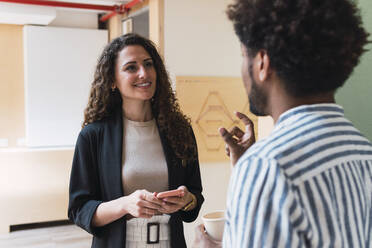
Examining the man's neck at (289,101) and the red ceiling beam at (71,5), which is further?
the red ceiling beam at (71,5)

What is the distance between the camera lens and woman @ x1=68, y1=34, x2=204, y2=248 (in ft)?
5.57

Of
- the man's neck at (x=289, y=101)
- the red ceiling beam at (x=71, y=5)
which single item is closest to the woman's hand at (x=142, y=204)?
the man's neck at (x=289, y=101)

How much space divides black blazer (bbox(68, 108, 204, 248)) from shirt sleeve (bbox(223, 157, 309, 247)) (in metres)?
1.08

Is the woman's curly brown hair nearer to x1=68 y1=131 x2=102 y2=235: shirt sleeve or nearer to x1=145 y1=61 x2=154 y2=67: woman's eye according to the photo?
x1=145 y1=61 x2=154 y2=67: woman's eye

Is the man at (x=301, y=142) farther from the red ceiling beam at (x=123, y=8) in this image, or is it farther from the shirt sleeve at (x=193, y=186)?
the red ceiling beam at (x=123, y=8)

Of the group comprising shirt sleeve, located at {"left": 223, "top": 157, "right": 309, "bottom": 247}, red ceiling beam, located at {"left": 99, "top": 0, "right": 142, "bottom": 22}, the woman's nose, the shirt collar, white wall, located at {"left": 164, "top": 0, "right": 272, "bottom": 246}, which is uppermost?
red ceiling beam, located at {"left": 99, "top": 0, "right": 142, "bottom": 22}

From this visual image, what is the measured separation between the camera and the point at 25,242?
4.72m

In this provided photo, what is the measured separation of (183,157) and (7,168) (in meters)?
3.87

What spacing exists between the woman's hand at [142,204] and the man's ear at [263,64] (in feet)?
2.73

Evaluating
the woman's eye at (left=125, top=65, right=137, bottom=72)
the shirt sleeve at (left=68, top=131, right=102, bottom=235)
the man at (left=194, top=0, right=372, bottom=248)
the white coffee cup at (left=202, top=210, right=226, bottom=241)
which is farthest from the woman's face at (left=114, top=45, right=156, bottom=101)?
the man at (left=194, top=0, right=372, bottom=248)

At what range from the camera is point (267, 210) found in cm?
70

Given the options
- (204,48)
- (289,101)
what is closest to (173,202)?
(289,101)

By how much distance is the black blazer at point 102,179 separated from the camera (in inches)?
67.6

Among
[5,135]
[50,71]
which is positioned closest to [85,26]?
[50,71]
